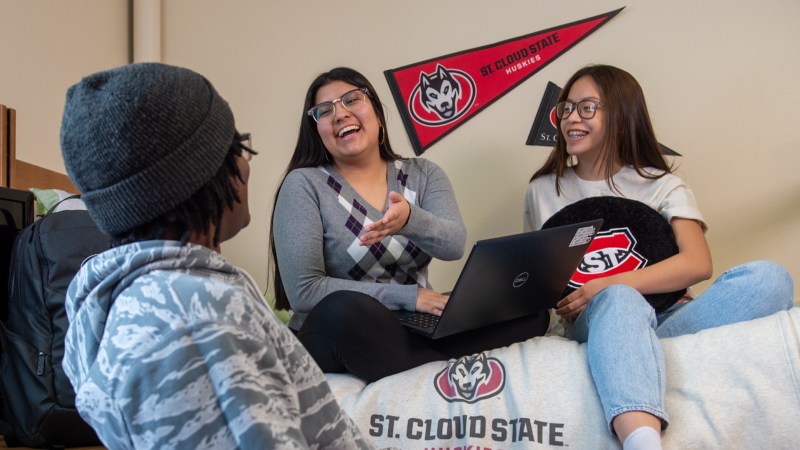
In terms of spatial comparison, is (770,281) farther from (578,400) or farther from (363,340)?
(363,340)

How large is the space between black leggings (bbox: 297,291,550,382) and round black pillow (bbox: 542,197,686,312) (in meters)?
0.42

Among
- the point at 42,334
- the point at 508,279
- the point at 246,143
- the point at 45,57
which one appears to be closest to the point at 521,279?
the point at 508,279

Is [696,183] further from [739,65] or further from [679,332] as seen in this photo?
[679,332]

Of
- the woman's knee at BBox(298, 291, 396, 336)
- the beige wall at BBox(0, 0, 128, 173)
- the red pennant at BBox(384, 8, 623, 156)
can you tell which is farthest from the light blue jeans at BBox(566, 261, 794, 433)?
the beige wall at BBox(0, 0, 128, 173)

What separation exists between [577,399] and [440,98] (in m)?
1.25

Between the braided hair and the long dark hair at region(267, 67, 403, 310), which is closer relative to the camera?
the braided hair

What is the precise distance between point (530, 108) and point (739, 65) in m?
0.66

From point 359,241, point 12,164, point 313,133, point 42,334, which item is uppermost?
point 313,133

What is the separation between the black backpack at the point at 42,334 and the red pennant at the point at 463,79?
3.65 ft

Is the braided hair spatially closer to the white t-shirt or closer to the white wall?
the white t-shirt

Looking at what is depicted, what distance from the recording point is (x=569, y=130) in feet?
4.83

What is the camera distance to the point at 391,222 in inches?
42.6

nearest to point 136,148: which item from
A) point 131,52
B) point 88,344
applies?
point 88,344

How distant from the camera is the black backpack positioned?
1105 mm
